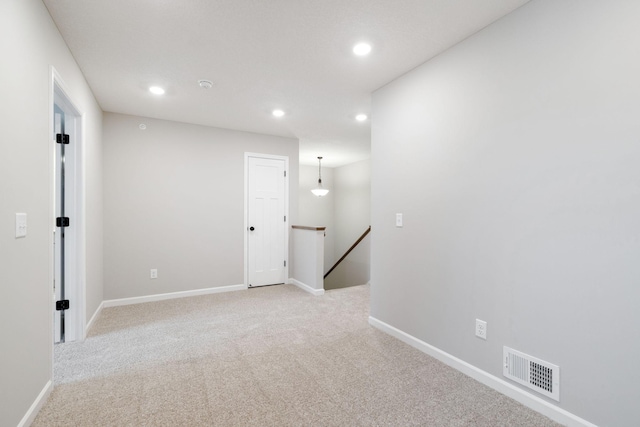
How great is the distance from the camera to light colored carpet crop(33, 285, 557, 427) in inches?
68.3

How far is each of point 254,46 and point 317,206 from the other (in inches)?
230

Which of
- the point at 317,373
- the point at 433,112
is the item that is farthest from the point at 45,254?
the point at 433,112

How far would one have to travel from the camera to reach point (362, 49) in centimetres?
237

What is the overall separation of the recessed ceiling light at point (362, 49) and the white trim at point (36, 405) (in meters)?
3.06

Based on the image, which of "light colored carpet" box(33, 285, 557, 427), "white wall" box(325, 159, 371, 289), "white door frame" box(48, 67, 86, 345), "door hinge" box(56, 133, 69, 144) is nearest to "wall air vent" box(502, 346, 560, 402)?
"light colored carpet" box(33, 285, 557, 427)

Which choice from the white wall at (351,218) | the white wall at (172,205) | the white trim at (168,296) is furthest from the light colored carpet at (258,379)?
the white wall at (351,218)

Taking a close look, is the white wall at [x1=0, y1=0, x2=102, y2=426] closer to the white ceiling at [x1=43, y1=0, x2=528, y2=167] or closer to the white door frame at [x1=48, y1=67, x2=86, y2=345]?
the white ceiling at [x1=43, y1=0, x2=528, y2=167]

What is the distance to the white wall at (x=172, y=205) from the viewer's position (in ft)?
12.7

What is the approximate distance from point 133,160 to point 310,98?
2.45 meters

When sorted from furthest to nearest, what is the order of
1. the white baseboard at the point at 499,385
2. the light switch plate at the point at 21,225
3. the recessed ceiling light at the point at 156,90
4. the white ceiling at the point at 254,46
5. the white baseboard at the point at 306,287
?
1. the white baseboard at the point at 306,287
2. the recessed ceiling light at the point at 156,90
3. the white ceiling at the point at 254,46
4. the white baseboard at the point at 499,385
5. the light switch plate at the point at 21,225

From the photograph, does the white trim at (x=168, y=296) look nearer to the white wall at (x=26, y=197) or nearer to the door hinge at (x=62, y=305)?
the door hinge at (x=62, y=305)

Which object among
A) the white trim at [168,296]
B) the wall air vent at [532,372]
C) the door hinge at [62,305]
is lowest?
the white trim at [168,296]

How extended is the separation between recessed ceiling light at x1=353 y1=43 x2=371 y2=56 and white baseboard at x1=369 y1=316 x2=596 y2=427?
2409 millimetres

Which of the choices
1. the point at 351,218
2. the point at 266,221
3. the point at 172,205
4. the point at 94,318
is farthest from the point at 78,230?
the point at 351,218
